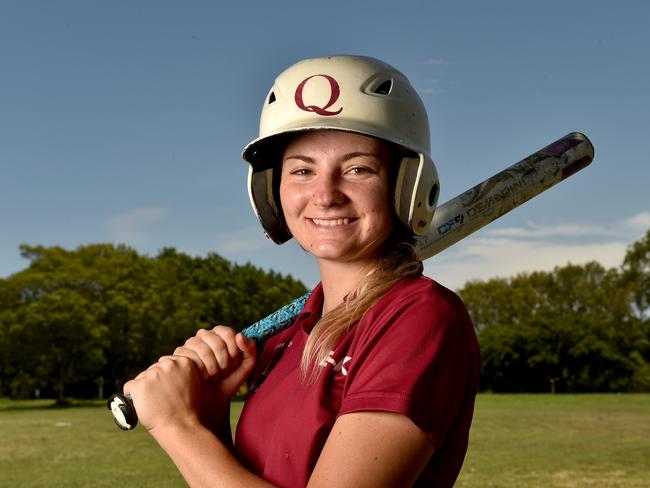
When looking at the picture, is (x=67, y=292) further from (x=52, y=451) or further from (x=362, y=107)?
(x=362, y=107)

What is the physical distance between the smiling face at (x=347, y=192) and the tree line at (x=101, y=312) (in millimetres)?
43241

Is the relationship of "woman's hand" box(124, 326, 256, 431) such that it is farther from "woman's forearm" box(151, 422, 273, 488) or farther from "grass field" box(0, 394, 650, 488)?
"grass field" box(0, 394, 650, 488)

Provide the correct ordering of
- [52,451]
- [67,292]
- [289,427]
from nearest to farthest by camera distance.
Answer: [289,427], [52,451], [67,292]

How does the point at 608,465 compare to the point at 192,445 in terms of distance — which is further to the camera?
the point at 608,465

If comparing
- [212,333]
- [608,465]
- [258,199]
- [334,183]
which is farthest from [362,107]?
[608,465]

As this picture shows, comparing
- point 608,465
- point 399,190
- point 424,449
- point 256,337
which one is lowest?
point 608,465

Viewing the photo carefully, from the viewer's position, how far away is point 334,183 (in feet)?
7.50

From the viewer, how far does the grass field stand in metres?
13.6

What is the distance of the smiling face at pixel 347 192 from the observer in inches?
89.7

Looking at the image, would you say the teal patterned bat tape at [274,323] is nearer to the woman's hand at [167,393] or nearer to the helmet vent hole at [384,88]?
the woman's hand at [167,393]

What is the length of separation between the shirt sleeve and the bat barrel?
104 cm

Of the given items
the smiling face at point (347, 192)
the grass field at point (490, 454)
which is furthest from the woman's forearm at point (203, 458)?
the grass field at point (490, 454)

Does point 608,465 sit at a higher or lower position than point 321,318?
lower

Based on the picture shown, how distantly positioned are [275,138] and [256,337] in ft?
2.20
